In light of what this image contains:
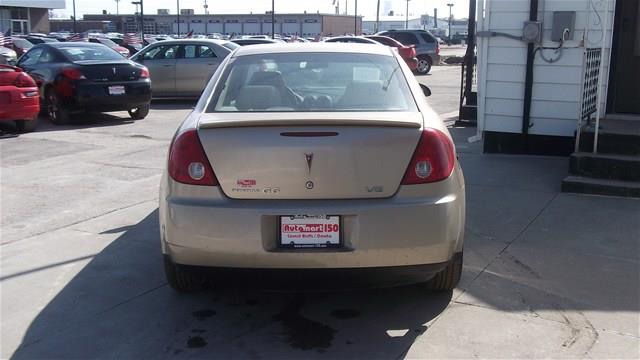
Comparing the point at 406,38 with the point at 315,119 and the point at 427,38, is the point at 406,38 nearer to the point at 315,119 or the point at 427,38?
the point at 427,38

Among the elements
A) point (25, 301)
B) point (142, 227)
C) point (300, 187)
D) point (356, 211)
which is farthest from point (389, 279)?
point (142, 227)

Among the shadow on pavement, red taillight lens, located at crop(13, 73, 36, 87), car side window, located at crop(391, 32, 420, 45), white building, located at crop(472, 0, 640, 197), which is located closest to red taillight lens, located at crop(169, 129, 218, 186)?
the shadow on pavement

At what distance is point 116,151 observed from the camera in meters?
9.62

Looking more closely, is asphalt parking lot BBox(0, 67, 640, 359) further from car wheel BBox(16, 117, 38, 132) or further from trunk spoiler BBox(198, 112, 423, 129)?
car wheel BBox(16, 117, 38, 132)

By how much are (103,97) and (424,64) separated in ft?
59.3

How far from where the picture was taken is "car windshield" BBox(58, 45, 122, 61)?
12.6 m

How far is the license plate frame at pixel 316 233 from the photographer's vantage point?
354 centimetres

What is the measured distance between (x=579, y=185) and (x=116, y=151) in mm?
6211

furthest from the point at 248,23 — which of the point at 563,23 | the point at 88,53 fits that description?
the point at 563,23

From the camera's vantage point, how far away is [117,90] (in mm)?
12336

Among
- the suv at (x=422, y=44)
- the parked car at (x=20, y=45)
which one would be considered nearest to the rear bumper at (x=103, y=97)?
the suv at (x=422, y=44)

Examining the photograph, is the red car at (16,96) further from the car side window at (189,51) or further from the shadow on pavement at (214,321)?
the shadow on pavement at (214,321)

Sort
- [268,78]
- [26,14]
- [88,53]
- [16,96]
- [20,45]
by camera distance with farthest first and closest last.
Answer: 1. [26,14]
2. [20,45]
3. [88,53]
4. [16,96]
5. [268,78]

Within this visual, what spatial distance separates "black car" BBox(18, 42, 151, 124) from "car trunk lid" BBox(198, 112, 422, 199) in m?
9.22
